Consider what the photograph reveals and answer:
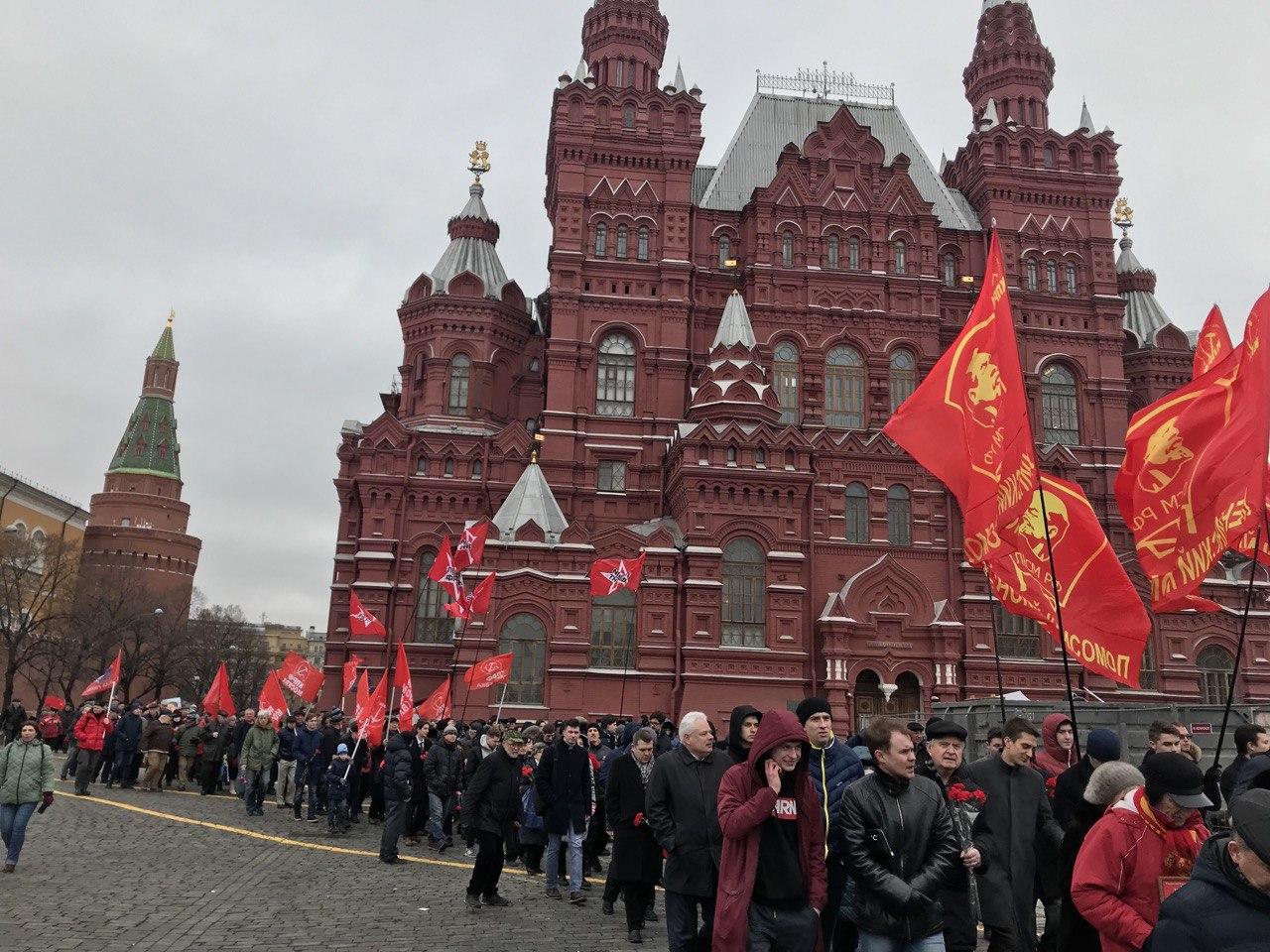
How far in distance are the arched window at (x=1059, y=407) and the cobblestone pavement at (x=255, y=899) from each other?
33959 millimetres

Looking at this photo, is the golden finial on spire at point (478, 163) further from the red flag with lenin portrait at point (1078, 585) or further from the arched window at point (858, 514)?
the red flag with lenin portrait at point (1078, 585)

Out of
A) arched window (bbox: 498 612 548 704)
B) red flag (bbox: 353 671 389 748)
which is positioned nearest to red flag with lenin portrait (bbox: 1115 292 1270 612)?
red flag (bbox: 353 671 389 748)

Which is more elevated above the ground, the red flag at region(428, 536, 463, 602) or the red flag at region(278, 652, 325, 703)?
the red flag at region(428, 536, 463, 602)

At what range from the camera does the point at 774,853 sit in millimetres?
6195

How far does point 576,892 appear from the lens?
12.0 meters

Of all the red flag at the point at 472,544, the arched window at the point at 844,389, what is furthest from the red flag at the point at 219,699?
the arched window at the point at 844,389

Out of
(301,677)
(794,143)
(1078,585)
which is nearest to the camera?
(1078,585)

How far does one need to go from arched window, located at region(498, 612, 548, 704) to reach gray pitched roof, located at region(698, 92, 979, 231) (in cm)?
2030

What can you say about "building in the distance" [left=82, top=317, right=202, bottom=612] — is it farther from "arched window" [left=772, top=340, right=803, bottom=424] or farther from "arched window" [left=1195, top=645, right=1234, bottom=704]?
"arched window" [left=1195, top=645, right=1234, bottom=704]

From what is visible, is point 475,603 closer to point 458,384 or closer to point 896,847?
point 458,384

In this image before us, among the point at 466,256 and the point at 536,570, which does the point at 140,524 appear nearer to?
the point at 466,256

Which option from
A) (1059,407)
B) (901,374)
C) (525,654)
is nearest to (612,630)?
(525,654)

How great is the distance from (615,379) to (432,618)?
11.9m

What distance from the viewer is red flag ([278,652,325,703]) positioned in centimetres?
2351
